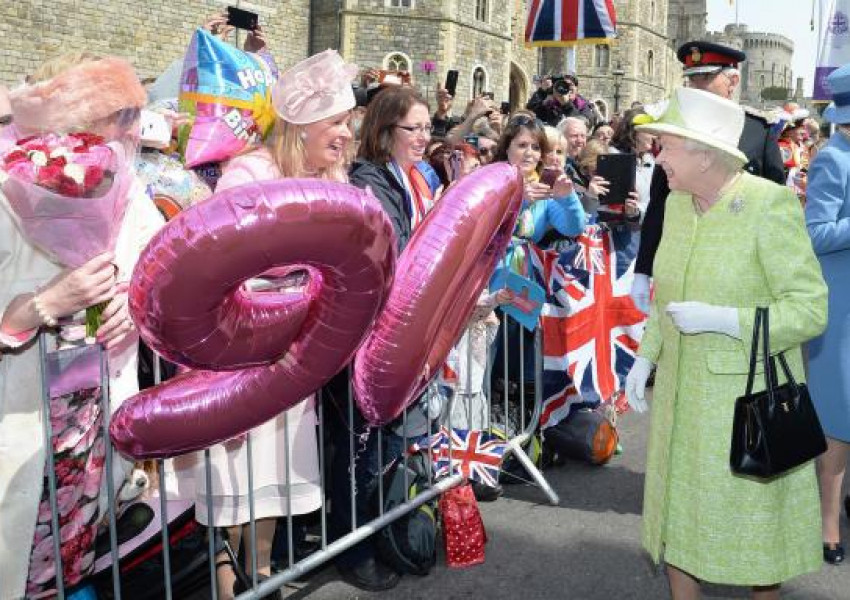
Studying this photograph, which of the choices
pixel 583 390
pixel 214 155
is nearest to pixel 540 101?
pixel 583 390

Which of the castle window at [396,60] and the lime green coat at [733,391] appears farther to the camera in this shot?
the castle window at [396,60]

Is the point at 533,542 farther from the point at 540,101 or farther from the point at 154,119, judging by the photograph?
the point at 540,101

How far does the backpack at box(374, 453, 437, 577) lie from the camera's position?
3.26 metres

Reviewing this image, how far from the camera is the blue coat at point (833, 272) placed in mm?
3359

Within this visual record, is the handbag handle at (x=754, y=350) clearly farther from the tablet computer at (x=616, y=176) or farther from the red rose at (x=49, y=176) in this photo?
the tablet computer at (x=616, y=176)

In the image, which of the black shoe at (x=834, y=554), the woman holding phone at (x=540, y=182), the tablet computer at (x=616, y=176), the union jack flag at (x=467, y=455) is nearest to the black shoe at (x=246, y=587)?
the union jack flag at (x=467, y=455)

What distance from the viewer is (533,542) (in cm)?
360

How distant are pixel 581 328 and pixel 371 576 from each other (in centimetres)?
188

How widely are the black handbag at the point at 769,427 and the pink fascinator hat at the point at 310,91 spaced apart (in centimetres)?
157

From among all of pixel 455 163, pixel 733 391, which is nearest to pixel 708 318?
pixel 733 391

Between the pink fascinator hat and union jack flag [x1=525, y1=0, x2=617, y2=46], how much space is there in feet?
19.8

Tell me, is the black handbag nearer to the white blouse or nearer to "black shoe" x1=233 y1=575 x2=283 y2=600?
"black shoe" x1=233 y1=575 x2=283 y2=600

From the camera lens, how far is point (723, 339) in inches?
95.7

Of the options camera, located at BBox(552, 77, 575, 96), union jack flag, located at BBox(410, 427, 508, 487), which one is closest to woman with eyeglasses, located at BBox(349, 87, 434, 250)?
union jack flag, located at BBox(410, 427, 508, 487)
